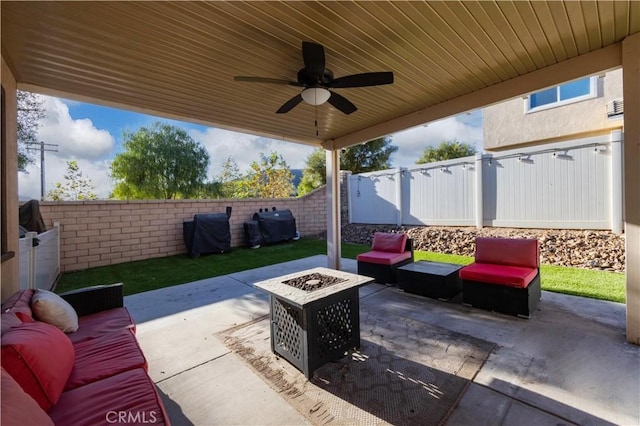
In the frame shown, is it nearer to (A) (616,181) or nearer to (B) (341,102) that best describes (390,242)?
(B) (341,102)

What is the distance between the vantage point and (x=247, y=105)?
13.4ft

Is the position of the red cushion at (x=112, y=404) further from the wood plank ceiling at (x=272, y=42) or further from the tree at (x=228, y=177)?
the tree at (x=228, y=177)

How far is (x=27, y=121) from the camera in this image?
27.3 feet

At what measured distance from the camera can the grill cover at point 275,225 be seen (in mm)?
8828

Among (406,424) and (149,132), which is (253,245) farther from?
(149,132)

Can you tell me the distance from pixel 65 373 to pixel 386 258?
4.03 meters

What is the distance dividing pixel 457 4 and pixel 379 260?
3527mm

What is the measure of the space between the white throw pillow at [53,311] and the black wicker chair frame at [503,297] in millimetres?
4136

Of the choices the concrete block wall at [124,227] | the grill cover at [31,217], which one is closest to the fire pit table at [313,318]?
the grill cover at [31,217]

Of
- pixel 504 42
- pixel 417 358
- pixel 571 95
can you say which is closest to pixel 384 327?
pixel 417 358

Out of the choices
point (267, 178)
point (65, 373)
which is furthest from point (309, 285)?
point (267, 178)

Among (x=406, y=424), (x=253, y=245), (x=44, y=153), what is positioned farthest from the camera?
(x=44, y=153)

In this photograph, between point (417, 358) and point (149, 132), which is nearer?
point (417, 358)

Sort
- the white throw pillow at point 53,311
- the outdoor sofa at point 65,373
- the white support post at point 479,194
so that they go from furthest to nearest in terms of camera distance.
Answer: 1. the white support post at point 479,194
2. the white throw pillow at point 53,311
3. the outdoor sofa at point 65,373
